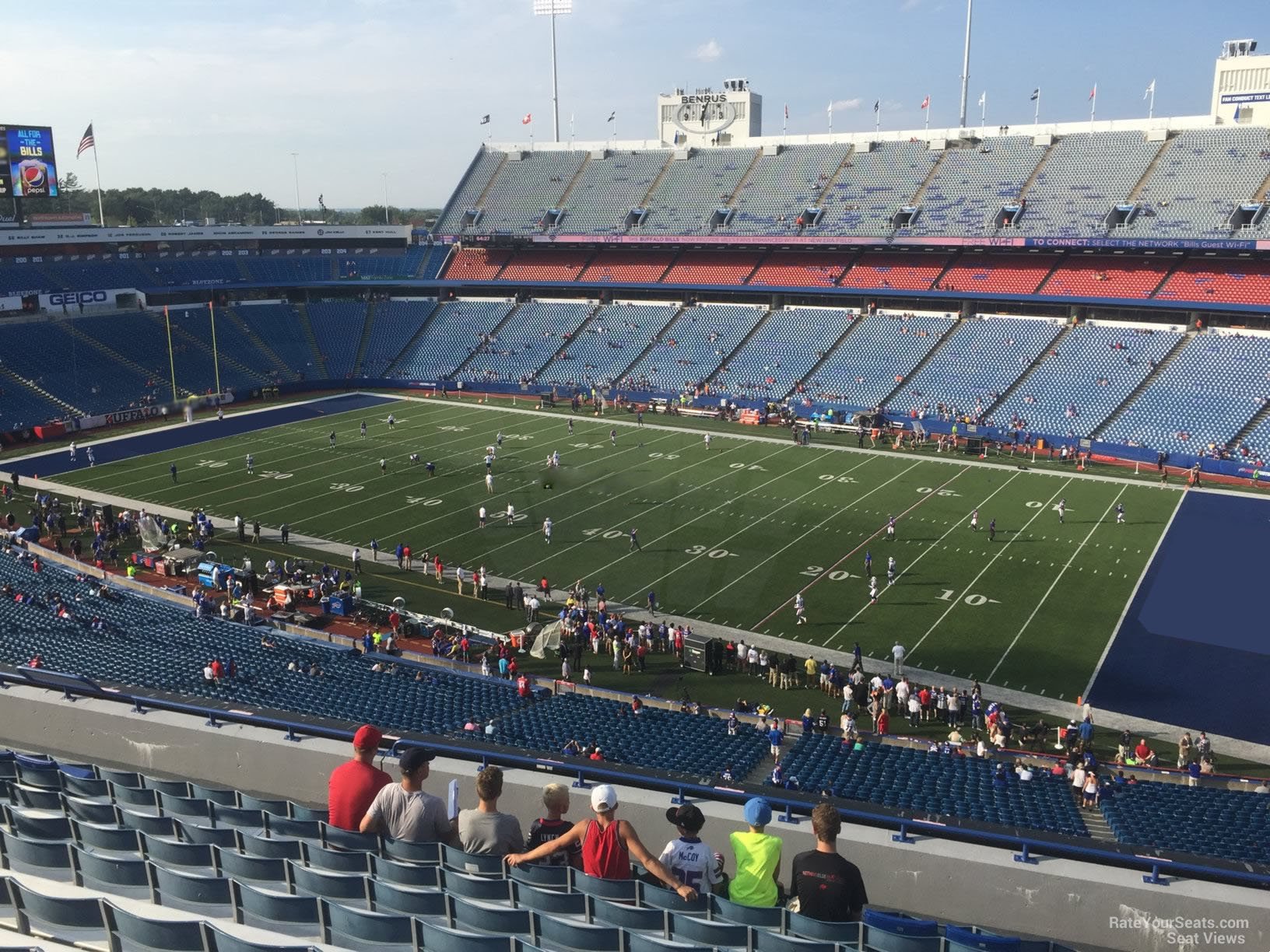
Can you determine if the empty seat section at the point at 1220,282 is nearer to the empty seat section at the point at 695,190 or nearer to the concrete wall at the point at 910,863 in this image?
the empty seat section at the point at 695,190

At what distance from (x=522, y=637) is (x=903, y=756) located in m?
10.4

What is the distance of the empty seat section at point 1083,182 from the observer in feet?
178

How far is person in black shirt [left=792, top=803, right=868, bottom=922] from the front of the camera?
18.7ft

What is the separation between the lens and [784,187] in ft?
216

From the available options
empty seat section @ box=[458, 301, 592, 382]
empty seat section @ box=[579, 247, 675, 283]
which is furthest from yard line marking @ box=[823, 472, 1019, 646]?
empty seat section @ box=[579, 247, 675, 283]

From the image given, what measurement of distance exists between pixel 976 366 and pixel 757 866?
161 ft

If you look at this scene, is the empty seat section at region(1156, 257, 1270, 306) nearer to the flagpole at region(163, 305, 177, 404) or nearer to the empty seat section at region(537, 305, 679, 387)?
the empty seat section at region(537, 305, 679, 387)

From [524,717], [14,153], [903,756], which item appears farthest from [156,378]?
[903,756]

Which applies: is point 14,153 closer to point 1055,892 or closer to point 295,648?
point 295,648

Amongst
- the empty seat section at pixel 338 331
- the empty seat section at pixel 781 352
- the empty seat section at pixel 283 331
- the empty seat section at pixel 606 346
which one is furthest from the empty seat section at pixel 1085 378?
the empty seat section at pixel 283 331

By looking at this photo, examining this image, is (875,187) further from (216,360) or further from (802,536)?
(216,360)

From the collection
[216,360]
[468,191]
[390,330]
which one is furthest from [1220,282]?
[216,360]

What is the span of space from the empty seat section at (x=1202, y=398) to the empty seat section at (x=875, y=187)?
18145mm

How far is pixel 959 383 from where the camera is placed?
2002 inches
